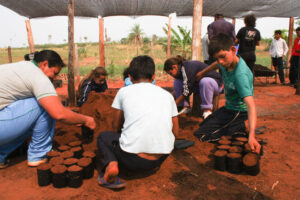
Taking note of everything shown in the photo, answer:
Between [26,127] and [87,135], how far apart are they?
0.87 m

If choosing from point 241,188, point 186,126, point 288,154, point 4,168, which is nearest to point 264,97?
point 186,126

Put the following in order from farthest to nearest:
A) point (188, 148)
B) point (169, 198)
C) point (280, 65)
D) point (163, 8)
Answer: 1. point (280, 65)
2. point (163, 8)
3. point (188, 148)
4. point (169, 198)

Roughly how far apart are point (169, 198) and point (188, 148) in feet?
3.45

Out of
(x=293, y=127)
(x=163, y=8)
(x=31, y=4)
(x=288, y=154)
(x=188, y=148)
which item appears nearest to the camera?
(x=288, y=154)

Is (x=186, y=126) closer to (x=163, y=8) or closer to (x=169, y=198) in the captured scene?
(x=169, y=198)

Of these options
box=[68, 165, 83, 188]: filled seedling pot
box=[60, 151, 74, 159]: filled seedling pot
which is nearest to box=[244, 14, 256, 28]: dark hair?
box=[60, 151, 74, 159]: filled seedling pot

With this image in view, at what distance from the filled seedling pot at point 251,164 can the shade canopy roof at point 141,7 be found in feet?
17.9

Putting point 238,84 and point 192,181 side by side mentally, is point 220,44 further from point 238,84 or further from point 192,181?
point 192,181

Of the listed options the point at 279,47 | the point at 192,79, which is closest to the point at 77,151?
the point at 192,79

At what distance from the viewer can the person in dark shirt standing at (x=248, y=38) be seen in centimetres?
489

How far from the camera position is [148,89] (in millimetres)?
1888

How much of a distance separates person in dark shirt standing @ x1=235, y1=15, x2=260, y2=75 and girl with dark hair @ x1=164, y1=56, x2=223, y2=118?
171 centimetres

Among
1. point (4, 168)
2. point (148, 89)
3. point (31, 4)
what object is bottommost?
point (4, 168)

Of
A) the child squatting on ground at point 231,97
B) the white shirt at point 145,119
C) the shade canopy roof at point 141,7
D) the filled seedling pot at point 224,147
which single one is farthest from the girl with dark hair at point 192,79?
the shade canopy roof at point 141,7
